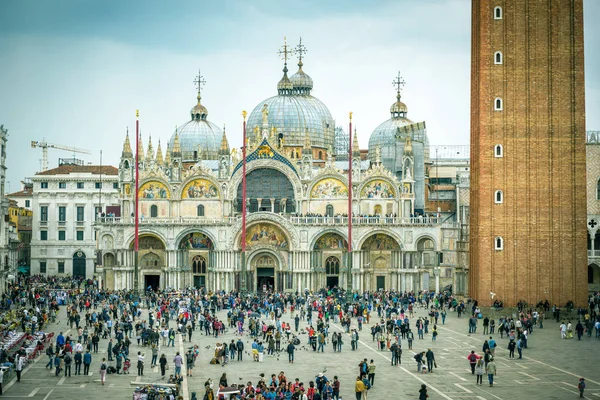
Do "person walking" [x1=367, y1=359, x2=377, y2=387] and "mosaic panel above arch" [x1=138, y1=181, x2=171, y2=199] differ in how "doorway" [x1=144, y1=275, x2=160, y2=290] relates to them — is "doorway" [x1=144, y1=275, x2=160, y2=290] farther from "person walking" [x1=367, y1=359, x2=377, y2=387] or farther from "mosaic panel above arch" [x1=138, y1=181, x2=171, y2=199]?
"person walking" [x1=367, y1=359, x2=377, y2=387]

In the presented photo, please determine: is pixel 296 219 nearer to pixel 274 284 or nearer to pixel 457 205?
pixel 274 284

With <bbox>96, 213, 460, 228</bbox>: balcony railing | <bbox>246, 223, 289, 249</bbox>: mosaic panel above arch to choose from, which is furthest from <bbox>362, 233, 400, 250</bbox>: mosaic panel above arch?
<bbox>246, 223, 289, 249</bbox>: mosaic panel above arch

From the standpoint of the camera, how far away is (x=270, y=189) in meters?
86.2

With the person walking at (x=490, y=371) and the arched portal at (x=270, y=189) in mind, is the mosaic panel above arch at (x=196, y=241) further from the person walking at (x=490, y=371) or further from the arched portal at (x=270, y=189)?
the person walking at (x=490, y=371)

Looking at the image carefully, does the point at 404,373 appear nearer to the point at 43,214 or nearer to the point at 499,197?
the point at 499,197

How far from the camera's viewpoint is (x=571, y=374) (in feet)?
144

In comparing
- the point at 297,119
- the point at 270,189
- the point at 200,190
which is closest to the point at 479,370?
the point at 270,189

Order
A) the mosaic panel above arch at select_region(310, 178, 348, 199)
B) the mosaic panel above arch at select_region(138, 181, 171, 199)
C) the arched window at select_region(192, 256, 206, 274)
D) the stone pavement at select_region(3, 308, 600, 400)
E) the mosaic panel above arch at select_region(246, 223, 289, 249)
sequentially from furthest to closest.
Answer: the mosaic panel above arch at select_region(138, 181, 171, 199)
the arched window at select_region(192, 256, 206, 274)
the mosaic panel above arch at select_region(310, 178, 348, 199)
the mosaic panel above arch at select_region(246, 223, 289, 249)
the stone pavement at select_region(3, 308, 600, 400)

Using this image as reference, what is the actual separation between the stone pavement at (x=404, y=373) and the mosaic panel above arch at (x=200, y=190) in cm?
3165

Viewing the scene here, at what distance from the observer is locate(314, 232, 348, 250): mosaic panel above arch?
277 feet

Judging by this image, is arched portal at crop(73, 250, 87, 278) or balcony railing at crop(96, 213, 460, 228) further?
arched portal at crop(73, 250, 87, 278)

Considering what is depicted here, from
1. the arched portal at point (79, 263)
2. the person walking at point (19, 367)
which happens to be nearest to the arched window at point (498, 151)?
the person walking at point (19, 367)

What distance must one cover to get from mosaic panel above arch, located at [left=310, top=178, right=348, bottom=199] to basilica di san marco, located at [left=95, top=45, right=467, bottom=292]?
8 centimetres

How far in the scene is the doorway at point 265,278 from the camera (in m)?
85.8
